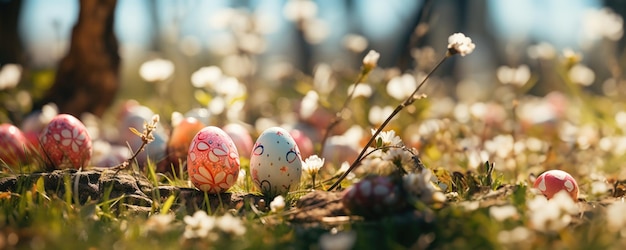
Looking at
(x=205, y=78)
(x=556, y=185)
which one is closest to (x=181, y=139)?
(x=205, y=78)

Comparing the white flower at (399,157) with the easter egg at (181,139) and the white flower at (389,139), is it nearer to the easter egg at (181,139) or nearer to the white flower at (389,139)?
the white flower at (389,139)

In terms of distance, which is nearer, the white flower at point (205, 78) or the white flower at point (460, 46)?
the white flower at point (460, 46)

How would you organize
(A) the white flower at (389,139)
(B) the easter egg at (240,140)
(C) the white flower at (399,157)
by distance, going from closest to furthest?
(C) the white flower at (399,157)
(A) the white flower at (389,139)
(B) the easter egg at (240,140)

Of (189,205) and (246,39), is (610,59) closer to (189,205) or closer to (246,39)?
(246,39)

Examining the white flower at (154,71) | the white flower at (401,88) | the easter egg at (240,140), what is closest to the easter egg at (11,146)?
the easter egg at (240,140)

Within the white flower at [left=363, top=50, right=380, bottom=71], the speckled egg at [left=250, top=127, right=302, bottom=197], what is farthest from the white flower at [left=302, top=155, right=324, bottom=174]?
the white flower at [left=363, top=50, right=380, bottom=71]

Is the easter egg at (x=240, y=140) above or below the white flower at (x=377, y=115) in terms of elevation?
below

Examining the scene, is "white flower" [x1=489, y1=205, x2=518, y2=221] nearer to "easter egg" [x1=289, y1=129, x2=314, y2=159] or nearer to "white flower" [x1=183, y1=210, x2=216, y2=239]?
"white flower" [x1=183, y1=210, x2=216, y2=239]
